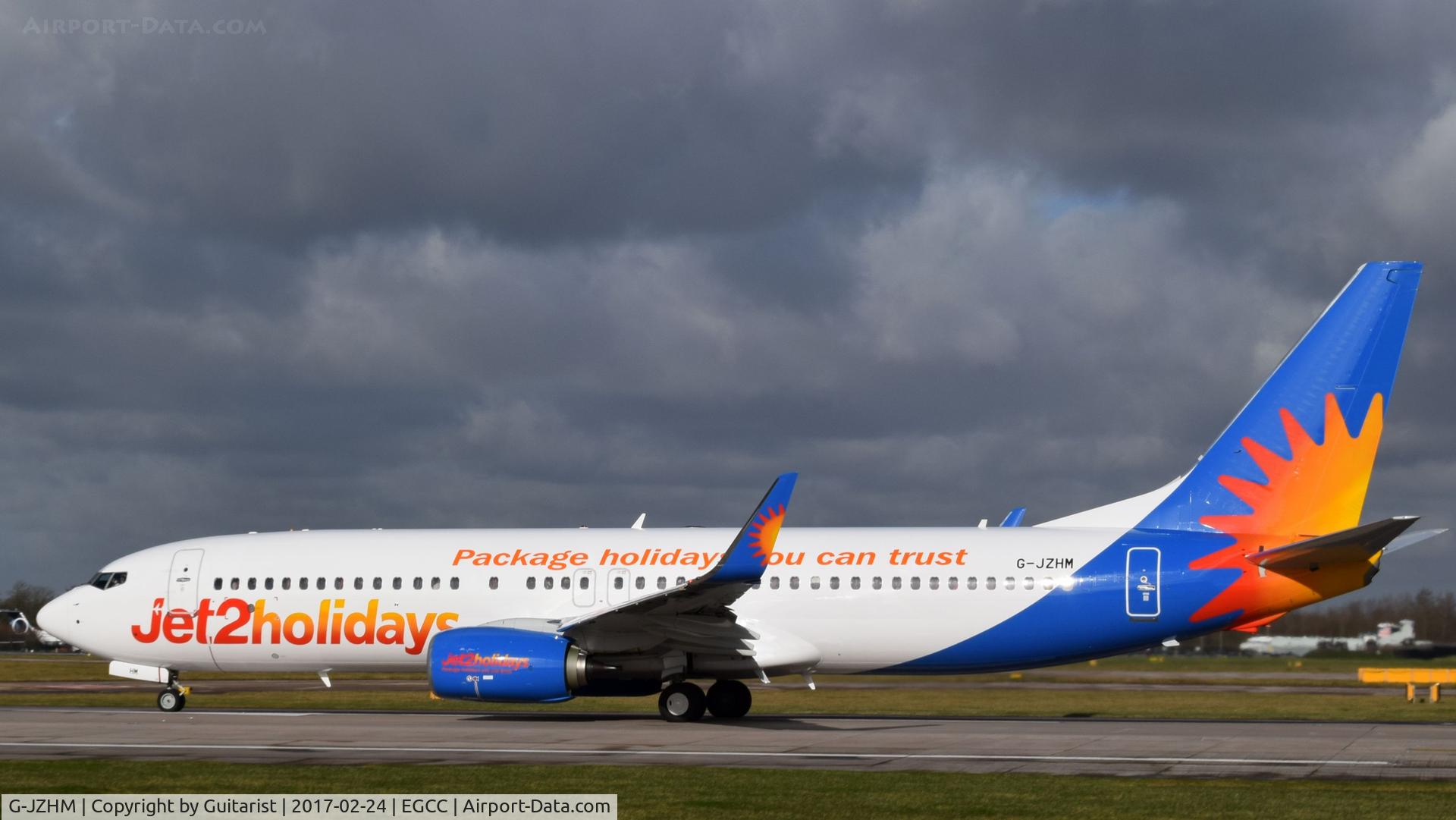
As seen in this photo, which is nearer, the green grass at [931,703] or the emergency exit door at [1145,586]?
the emergency exit door at [1145,586]

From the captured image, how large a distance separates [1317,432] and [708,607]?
1054 cm

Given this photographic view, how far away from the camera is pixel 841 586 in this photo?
24.7 meters

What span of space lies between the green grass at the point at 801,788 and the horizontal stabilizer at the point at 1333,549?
254 inches

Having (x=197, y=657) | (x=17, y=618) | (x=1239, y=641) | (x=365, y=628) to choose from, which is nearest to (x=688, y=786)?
(x=365, y=628)

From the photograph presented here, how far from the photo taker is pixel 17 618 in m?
75.8

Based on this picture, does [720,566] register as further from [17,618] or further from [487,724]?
[17,618]

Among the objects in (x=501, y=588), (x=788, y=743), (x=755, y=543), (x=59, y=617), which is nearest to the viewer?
(x=788, y=743)

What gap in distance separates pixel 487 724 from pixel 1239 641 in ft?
231

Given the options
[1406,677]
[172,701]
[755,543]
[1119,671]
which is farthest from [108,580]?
[1119,671]

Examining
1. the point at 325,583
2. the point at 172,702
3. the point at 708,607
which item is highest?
the point at 325,583

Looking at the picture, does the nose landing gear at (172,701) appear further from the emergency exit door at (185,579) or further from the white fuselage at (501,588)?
the emergency exit door at (185,579)

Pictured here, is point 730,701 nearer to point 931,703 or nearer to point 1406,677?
point 931,703

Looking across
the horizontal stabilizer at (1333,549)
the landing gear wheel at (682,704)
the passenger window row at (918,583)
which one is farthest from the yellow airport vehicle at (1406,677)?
the landing gear wheel at (682,704)

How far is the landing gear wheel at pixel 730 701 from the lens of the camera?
82.5ft
